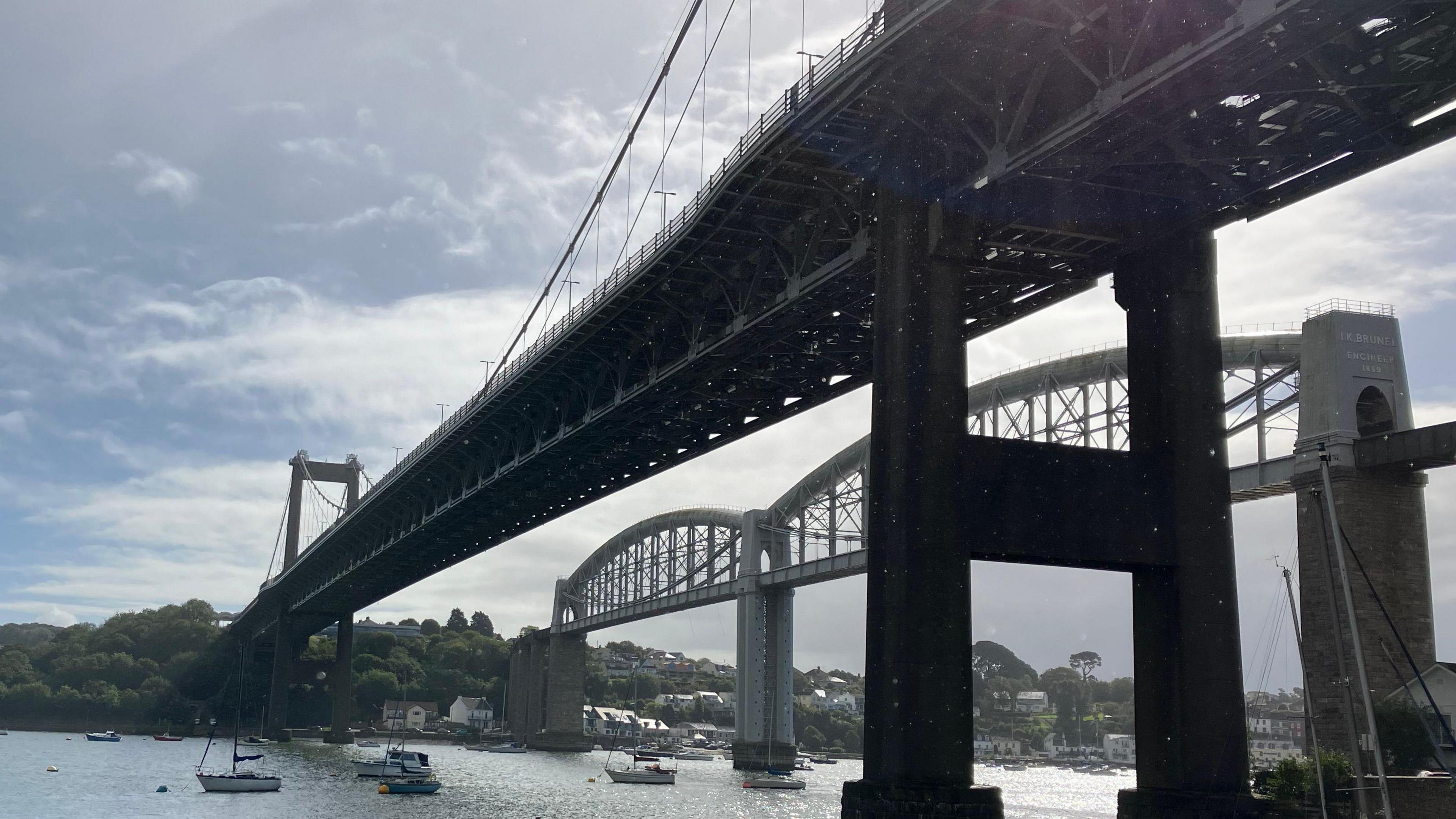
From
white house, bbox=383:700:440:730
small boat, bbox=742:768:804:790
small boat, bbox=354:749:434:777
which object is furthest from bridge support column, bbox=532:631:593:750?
small boat, bbox=354:749:434:777

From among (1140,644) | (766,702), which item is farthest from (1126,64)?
(766,702)

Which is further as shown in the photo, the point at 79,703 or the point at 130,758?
the point at 79,703

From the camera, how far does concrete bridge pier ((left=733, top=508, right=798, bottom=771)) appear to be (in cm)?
11106

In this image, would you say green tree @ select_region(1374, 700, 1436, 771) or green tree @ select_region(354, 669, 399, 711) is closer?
green tree @ select_region(1374, 700, 1436, 771)

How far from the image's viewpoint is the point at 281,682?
15150 cm

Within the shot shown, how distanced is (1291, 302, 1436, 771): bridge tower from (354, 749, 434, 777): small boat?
57.7 meters

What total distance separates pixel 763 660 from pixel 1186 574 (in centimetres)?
8589

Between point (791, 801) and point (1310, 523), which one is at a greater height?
point (1310, 523)

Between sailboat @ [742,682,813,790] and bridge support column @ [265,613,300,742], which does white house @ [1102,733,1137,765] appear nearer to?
sailboat @ [742,682,813,790]

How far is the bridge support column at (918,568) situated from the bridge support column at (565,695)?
456 ft

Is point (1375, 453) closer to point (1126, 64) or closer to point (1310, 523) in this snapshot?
point (1310, 523)

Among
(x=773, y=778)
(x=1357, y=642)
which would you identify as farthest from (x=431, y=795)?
(x=1357, y=642)

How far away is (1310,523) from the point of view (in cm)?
4275

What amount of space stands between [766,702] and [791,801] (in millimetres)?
27263
